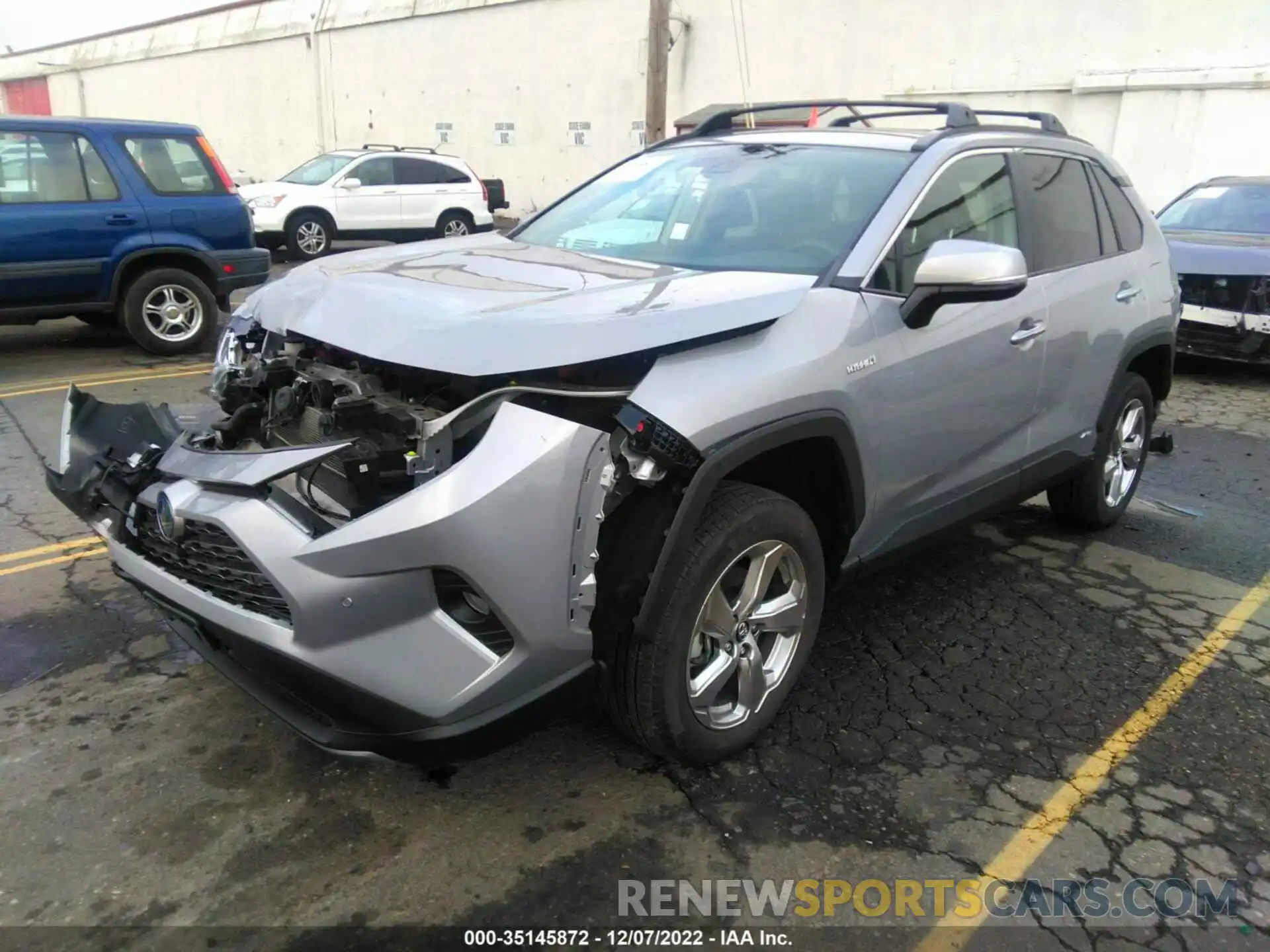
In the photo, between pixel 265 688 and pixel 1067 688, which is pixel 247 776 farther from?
pixel 1067 688

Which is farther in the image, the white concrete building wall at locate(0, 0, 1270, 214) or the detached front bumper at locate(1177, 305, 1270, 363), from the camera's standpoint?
the white concrete building wall at locate(0, 0, 1270, 214)

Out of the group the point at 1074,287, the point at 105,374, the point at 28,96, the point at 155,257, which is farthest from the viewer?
the point at 28,96

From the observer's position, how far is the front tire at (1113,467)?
181 inches

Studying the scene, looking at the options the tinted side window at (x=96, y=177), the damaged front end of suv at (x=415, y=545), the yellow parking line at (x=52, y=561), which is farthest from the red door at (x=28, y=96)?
the damaged front end of suv at (x=415, y=545)

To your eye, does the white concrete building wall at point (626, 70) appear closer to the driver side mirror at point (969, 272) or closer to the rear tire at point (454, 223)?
the rear tire at point (454, 223)

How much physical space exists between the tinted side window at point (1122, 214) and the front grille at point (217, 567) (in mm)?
3950

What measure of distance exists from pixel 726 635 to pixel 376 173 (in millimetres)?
14510

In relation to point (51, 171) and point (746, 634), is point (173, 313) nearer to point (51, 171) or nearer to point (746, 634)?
point (51, 171)

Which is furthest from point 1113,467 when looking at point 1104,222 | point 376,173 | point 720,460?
point 376,173

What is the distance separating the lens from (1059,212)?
4.15 m

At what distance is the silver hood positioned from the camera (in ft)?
7.96

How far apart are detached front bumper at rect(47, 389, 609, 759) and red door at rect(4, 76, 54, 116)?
49.1 meters

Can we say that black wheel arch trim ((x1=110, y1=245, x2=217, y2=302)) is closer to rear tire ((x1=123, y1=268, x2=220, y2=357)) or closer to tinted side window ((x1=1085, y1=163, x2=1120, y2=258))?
rear tire ((x1=123, y1=268, x2=220, y2=357))

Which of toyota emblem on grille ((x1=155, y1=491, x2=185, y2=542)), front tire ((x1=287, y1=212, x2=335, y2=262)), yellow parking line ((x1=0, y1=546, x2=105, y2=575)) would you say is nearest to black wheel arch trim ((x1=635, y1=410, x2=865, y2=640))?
toyota emblem on grille ((x1=155, y1=491, x2=185, y2=542))
